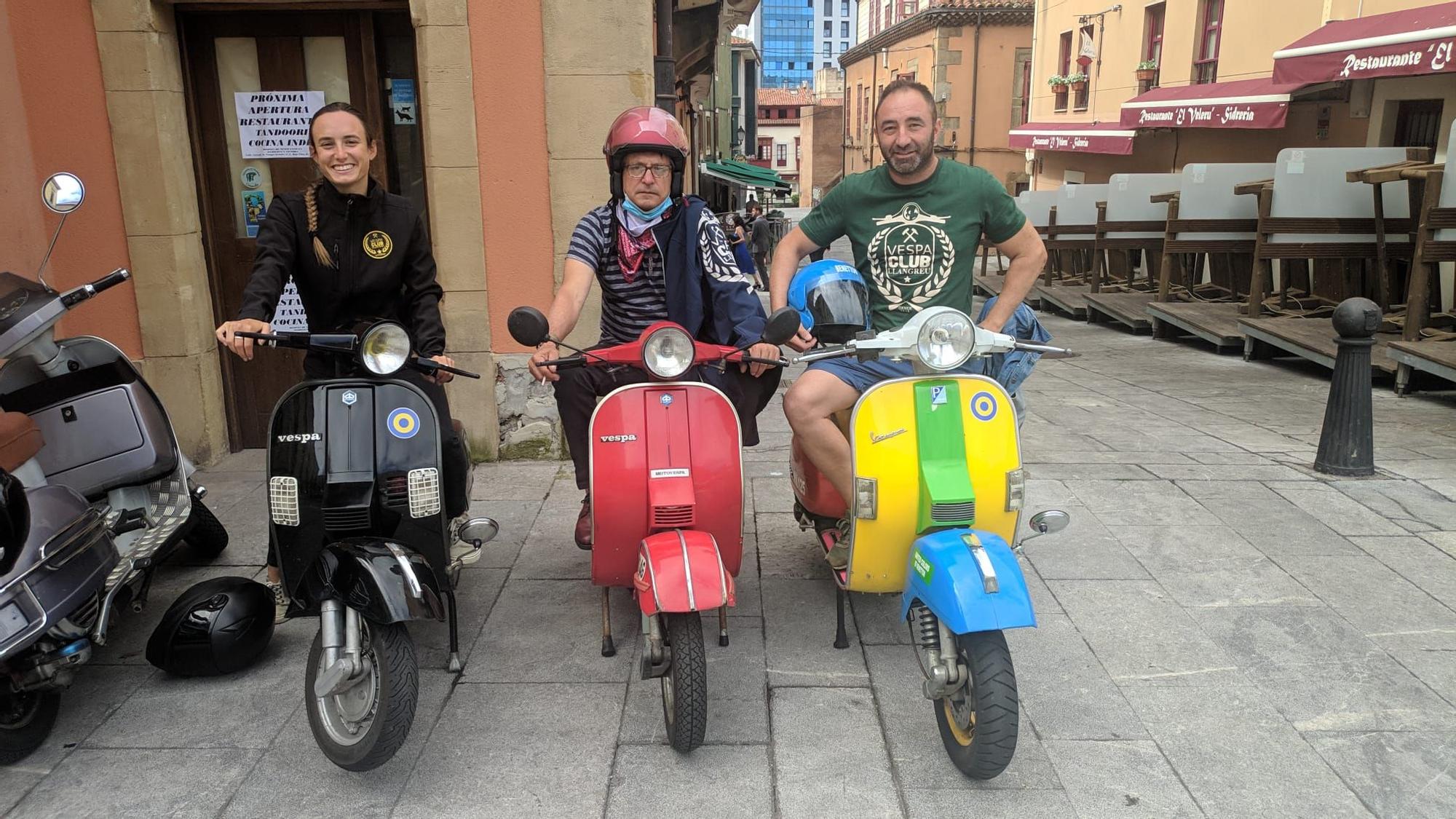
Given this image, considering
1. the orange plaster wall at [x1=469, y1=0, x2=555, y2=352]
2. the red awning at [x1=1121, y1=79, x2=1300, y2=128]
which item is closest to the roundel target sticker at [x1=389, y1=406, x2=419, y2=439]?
the orange plaster wall at [x1=469, y1=0, x2=555, y2=352]

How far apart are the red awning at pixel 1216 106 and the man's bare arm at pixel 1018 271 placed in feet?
26.9

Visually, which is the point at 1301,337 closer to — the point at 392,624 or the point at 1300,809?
the point at 1300,809

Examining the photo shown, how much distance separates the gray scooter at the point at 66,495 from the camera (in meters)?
2.81

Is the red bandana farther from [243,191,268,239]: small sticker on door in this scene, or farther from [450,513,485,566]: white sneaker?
[243,191,268,239]: small sticker on door

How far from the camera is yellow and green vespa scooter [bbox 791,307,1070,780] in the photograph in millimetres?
2822

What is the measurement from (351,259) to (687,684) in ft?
6.25

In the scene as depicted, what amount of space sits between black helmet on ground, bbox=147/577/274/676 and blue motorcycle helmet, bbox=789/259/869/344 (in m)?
2.07

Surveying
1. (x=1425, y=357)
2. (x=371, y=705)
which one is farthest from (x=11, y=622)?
(x=1425, y=357)

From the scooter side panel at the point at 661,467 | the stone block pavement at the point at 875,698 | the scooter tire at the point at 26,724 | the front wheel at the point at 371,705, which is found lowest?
the stone block pavement at the point at 875,698

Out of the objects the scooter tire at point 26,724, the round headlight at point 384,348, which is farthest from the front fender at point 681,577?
the scooter tire at point 26,724

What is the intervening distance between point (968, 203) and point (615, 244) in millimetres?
1256

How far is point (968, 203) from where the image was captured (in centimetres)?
356

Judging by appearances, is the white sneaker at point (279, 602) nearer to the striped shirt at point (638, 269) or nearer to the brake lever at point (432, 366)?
the brake lever at point (432, 366)

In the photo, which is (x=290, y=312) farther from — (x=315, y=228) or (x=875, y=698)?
(x=875, y=698)
